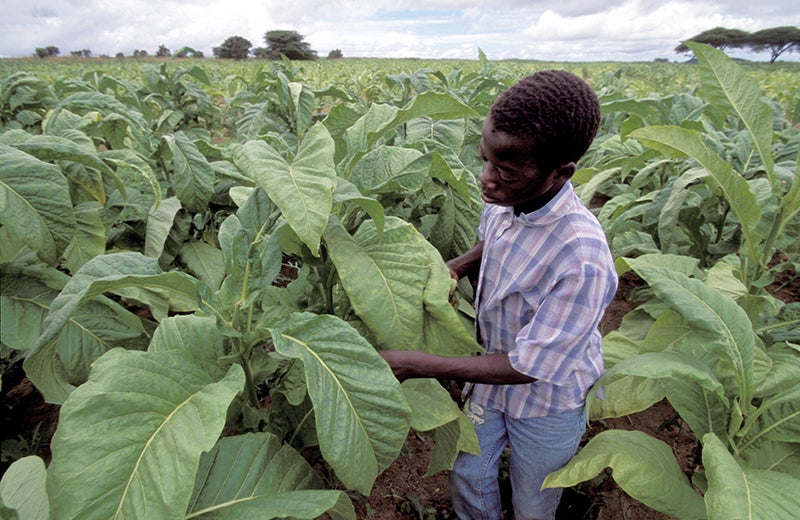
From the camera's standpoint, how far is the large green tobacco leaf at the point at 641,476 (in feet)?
4.40

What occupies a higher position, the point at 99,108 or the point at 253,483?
the point at 99,108

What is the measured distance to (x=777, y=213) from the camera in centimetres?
188

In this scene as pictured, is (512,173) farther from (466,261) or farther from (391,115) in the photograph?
(466,261)

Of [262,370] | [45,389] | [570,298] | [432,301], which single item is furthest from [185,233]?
[570,298]

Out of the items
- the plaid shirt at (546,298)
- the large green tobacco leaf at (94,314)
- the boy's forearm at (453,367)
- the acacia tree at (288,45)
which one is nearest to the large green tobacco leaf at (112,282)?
the large green tobacco leaf at (94,314)

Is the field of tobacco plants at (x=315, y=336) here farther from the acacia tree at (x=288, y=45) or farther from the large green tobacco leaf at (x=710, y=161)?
the acacia tree at (x=288, y=45)

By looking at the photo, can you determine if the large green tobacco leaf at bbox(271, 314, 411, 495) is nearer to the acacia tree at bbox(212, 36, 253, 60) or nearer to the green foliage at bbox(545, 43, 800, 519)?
the green foliage at bbox(545, 43, 800, 519)

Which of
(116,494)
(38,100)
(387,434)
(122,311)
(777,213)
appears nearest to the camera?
(116,494)

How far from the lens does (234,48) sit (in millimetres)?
44031

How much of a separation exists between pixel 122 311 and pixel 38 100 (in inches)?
68.7

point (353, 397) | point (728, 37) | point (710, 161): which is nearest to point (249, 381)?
point (353, 397)

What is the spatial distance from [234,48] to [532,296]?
4948cm

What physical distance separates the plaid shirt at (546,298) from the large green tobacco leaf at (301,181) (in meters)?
0.69

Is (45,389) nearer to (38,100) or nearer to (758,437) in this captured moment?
(38,100)
